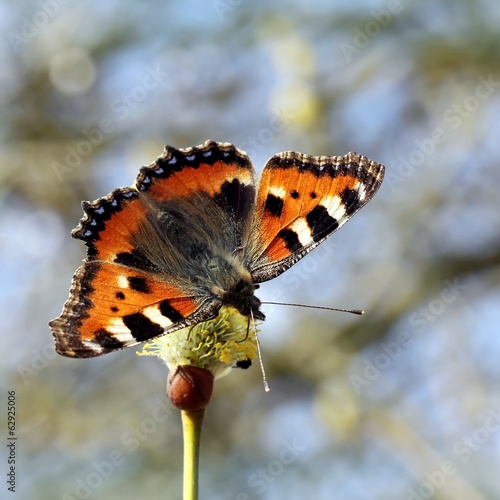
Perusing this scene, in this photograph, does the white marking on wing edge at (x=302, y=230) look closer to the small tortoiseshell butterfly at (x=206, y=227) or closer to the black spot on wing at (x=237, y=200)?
the small tortoiseshell butterfly at (x=206, y=227)

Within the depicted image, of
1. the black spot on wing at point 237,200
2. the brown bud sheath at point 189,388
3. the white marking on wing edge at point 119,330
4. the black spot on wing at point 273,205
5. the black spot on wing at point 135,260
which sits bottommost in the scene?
the brown bud sheath at point 189,388

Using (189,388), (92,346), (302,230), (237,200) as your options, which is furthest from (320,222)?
(92,346)

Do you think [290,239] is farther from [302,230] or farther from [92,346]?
[92,346]

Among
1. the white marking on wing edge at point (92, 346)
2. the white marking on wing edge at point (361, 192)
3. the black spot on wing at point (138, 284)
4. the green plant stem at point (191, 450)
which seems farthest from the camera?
→ the white marking on wing edge at point (361, 192)

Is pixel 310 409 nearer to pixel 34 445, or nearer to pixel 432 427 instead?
pixel 432 427

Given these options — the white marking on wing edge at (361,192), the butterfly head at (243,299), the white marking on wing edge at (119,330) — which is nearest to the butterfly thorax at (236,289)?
the butterfly head at (243,299)

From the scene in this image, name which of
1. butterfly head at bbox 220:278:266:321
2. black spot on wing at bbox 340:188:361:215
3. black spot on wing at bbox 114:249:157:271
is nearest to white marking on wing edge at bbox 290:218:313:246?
black spot on wing at bbox 340:188:361:215

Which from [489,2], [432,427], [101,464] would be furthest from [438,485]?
[489,2]

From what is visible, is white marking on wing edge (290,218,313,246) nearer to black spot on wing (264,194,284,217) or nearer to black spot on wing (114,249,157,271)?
black spot on wing (264,194,284,217)
